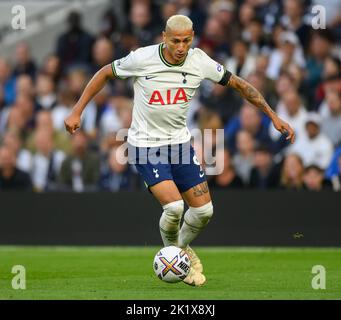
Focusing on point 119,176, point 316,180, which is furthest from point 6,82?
point 316,180

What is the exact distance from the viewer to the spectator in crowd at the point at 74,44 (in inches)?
893

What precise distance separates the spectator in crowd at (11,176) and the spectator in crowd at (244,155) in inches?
151

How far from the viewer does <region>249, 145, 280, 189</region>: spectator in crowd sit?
61.6ft

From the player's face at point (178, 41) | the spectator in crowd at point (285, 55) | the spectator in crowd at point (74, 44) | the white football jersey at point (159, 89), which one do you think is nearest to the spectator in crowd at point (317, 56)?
the spectator in crowd at point (285, 55)

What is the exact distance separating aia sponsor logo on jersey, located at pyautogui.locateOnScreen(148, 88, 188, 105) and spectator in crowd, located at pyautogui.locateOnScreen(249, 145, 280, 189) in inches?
266

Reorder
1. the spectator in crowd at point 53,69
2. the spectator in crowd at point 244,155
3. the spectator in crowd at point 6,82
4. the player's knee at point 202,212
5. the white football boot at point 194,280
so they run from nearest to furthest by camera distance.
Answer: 1. the white football boot at point 194,280
2. the player's knee at point 202,212
3. the spectator in crowd at point 244,155
4. the spectator in crowd at point 53,69
5. the spectator in crowd at point 6,82

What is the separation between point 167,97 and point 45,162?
8.78 m

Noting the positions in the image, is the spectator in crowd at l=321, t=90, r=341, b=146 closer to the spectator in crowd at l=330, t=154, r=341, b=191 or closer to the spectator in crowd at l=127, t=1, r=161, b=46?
the spectator in crowd at l=330, t=154, r=341, b=191

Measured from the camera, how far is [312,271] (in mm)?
13719

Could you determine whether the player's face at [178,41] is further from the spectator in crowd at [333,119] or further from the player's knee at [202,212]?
the spectator in crowd at [333,119]
